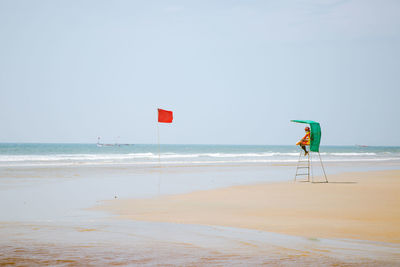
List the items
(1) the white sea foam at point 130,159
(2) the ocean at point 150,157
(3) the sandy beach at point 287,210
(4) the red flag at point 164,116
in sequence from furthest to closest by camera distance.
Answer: (2) the ocean at point 150,157
(1) the white sea foam at point 130,159
(4) the red flag at point 164,116
(3) the sandy beach at point 287,210

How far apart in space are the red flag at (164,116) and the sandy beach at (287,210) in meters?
6.21

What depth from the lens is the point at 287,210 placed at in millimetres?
8906

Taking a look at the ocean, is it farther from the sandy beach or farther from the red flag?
the sandy beach

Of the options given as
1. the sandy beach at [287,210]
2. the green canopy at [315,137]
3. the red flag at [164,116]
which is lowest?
the sandy beach at [287,210]

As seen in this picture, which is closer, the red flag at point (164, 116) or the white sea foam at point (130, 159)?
the red flag at point (164, 116)

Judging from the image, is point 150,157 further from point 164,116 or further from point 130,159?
point 164,116

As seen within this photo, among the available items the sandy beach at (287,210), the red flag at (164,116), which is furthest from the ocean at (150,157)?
the sandy beach at (287,210)

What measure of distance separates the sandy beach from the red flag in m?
6.21

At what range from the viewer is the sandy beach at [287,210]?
6.77 m

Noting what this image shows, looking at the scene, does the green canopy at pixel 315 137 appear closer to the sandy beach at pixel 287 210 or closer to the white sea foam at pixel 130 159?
the sandy beach at pixel 287 210

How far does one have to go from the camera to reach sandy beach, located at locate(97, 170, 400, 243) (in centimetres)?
677

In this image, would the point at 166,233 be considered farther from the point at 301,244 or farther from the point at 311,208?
the point at 311,208

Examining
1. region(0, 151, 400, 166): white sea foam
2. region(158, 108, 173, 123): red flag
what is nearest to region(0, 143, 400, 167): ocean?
region(0, 151, 400, 166): white sea foam

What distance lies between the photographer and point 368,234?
6344 mm
